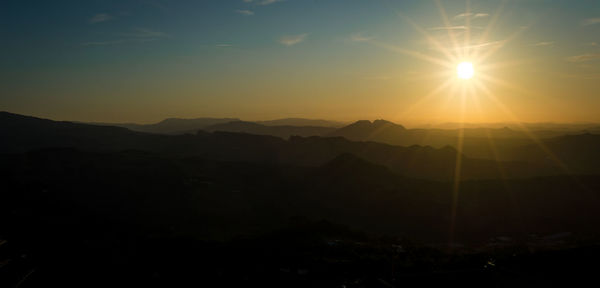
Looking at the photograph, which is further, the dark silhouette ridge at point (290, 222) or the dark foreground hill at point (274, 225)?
the dark silhouette ridge at point (290, 222)

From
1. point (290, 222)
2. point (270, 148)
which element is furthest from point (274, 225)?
point (270, 148)

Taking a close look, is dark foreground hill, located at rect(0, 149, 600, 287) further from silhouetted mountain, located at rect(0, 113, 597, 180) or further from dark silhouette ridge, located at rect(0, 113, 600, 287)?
silhouetted mountain, located at rect(0, 113, 597, 180)

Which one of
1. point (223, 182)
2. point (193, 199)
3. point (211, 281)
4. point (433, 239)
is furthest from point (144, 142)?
point (211, 281)

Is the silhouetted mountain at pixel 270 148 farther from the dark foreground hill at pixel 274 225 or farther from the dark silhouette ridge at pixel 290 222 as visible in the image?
the dark foreground hill at pixel 274 225

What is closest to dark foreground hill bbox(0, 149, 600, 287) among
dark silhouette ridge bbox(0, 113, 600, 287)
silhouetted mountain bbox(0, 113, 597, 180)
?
dark silhouette ridge bbox(0, 113, 600, 287)

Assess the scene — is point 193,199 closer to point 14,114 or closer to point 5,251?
point 5,251

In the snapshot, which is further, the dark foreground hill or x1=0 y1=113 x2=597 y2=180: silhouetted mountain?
x1=0 y1=113 x2=597 y2=180: silhouetted mountain

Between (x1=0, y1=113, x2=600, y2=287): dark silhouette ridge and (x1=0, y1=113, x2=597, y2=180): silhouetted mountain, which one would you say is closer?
(x1=0, y1=113, x2=600, y2=287): dark silhouette ridge

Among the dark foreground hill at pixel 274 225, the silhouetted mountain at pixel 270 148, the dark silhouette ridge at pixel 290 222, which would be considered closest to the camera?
the dark foreground hill at pixel 274 225

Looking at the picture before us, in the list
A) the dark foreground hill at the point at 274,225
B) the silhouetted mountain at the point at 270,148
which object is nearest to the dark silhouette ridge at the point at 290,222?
the dark foreground hill at the point at 274,225

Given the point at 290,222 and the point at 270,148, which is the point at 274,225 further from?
the point at 270,148

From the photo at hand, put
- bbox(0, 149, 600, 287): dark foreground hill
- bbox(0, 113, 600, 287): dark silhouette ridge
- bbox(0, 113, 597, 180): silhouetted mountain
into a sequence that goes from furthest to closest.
→ bbox(0, 113, 597, 180): silhouetted mountain, bbox(0, 113, 600, 287): dark silhouette ridge, bbox(0, 149, 600, 287): dark foreground hill

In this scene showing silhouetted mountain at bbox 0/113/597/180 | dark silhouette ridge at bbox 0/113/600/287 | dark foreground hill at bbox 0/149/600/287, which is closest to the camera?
dark foreground hill at bbox 0/149/600/287
